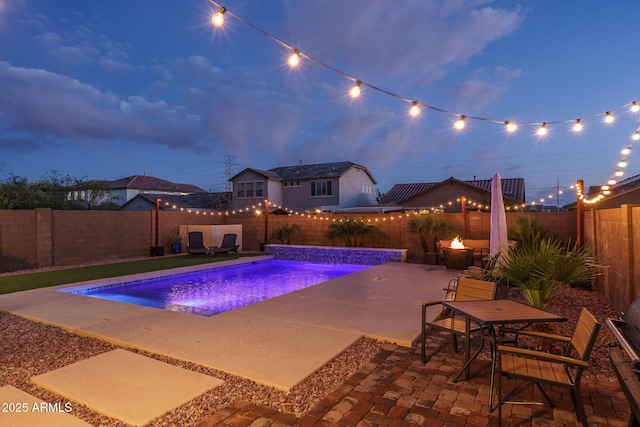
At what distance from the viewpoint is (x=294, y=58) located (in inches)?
237

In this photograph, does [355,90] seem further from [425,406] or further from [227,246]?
[227,246]

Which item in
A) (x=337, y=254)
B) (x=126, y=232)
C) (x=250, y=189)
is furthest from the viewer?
(x=250, y=189)

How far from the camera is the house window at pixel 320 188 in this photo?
87.9 ft

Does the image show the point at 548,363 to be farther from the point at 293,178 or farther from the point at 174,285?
the point at 293,178

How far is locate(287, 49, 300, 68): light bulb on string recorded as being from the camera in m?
5.95

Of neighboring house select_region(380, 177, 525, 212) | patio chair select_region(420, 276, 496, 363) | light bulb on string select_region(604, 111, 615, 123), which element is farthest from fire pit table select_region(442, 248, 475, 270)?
neighboring house select_region(380, 177, 525, 212)

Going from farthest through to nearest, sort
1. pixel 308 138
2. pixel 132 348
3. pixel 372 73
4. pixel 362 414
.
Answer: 1. pixel 308 138
2. pixel 372 73
3. pixel 132 348
4. pixel 362 414

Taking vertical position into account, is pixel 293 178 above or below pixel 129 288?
above

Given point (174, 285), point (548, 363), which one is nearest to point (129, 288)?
point (174, 285)

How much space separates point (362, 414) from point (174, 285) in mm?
7444

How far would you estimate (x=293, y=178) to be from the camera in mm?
27750

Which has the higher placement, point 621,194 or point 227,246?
point 621,194

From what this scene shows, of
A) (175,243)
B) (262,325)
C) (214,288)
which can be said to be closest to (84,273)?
(214,288)

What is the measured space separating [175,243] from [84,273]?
4.59 metres
